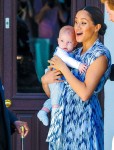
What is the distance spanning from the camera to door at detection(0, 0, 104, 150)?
17.5 ft

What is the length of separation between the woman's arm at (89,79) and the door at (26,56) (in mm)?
1475

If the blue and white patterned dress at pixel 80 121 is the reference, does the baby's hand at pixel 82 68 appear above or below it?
above

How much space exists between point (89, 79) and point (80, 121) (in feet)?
1.08

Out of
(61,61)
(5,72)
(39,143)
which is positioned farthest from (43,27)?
(61,61)

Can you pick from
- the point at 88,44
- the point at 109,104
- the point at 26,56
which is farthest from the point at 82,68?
the point at 26,56

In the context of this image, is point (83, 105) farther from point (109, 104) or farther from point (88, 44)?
point (109, 104)

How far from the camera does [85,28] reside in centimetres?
402

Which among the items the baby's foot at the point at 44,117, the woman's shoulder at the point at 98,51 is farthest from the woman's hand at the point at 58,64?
the baby's foot at the point at 44,117

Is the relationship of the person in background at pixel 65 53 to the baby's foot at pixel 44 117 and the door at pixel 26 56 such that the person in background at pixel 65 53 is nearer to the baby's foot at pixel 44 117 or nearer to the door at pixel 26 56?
the baby's foot at pixel 44 117

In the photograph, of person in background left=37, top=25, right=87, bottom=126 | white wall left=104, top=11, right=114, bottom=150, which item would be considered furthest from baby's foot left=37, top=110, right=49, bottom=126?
white wall left=104, top=11, right=114, bottom=150

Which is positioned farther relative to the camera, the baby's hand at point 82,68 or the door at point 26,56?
the door at point 26,56

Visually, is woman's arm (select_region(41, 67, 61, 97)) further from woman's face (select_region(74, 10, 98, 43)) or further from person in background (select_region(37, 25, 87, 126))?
woman's face (select_region(74, 10, 98, 43))

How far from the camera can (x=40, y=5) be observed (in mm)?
5383

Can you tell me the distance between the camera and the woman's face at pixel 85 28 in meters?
4.02
